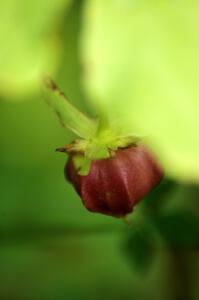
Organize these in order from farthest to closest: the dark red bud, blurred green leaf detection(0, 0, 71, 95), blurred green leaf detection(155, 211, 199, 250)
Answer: blurred green leaf detection(155, 211, 199, 250) → the dark red bud → blurred green leaf detection(0, 0, 71, 95)

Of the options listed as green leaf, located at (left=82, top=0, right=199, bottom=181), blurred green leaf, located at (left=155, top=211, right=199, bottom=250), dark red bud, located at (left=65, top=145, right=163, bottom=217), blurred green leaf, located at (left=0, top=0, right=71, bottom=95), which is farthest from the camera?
blurred green leaf, located at (left=155, top=211, right=199, bottom=250)

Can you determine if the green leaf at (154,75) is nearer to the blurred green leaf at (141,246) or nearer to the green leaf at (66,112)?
the green leaf at (66,112)

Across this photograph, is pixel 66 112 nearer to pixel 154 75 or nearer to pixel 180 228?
pixel 154 75

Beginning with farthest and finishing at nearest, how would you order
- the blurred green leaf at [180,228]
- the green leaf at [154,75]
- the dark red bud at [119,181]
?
1. the blurred green leaf at [180,228]
2. the dark red bud at [119,181]
3. the green leaf at [154,75]

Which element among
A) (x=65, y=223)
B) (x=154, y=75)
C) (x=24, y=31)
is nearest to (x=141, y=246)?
(x=65, y=223)

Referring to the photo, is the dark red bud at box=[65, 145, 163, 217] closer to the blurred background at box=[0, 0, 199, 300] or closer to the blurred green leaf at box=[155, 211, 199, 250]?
the blurred background at box=[0, 0, 199, 300]

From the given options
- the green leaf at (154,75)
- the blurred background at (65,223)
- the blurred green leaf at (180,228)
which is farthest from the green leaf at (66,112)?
the blurred green leaf at (180,228)

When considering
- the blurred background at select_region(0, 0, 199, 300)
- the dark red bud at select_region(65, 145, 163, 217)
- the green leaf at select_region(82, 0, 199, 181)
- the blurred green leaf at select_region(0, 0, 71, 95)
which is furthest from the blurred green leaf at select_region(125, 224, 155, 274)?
the green leaf at select_region(82, 0, 199, 181)
